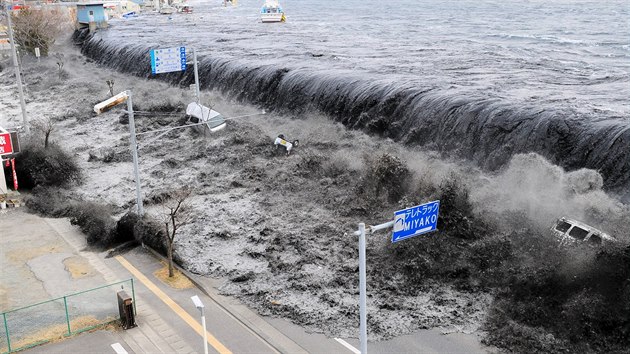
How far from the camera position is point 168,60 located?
123 ft

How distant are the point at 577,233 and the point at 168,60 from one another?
25.1 m

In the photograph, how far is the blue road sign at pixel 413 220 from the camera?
1303 centimetres

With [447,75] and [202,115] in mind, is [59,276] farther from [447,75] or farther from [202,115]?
[447,75]

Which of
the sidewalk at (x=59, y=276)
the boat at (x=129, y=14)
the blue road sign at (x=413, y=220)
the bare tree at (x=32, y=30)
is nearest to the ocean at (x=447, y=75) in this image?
the bare tree at (x=32, y=30)

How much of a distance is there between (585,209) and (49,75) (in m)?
61.2

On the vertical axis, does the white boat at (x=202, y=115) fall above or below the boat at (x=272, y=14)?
below

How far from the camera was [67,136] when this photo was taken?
4597 cm

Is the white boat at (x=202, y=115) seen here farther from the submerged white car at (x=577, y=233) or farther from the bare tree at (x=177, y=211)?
the submerged white car at (x=577, y=233)

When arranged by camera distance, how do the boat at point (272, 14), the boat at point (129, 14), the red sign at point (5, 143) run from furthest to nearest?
1. the boat at point (129, 14)
2. the boat at point (272, 14)
3. the red sign at point (5, 143)

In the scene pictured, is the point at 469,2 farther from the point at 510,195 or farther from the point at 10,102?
the point at 510,195

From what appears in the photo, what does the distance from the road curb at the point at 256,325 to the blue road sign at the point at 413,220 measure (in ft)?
23.7

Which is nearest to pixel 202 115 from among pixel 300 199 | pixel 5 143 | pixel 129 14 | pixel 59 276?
pixel 300 199

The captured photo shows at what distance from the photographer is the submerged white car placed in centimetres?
2198

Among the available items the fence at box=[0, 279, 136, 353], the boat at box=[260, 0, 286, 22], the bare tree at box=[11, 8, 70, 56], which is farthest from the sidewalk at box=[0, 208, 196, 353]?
the boat at box=[260, 0, 286, 22]
